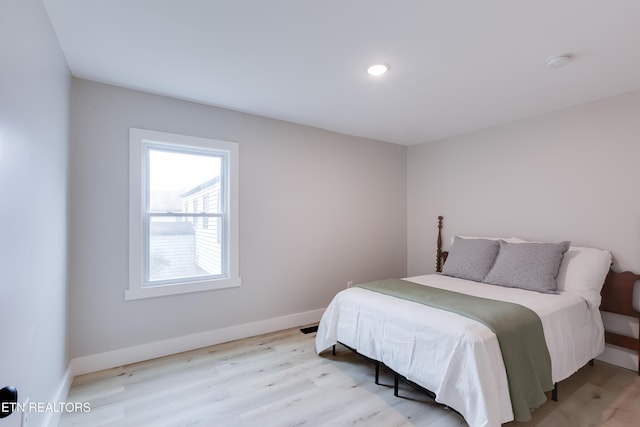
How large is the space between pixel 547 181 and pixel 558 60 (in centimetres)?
148

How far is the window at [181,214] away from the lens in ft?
8.82

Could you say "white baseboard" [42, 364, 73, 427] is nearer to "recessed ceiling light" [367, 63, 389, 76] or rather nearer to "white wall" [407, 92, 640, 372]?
"recessed ceiling light" [367, 63, 389, 76]

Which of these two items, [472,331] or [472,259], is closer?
[472,331]

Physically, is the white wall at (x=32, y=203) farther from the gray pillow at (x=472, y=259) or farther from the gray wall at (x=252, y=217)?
the gray pillow at (x=472, y=259)

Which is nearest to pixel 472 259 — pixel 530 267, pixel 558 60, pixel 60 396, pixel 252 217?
pixel 530 267

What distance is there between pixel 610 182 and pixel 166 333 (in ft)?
14.2

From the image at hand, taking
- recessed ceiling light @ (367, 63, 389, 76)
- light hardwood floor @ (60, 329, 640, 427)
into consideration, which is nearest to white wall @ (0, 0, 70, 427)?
light hardwood floor @ (60, 329, 640, 427)

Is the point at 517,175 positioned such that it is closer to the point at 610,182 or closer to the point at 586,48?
the point at 610,182

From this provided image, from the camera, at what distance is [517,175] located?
3416 mm

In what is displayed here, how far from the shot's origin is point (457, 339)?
1804 millimetres

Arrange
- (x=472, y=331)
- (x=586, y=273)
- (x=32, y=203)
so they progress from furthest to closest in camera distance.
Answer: (x=586, y=273) → (x=472, y=331) → (x=32, y=203)

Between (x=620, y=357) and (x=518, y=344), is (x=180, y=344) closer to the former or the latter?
(x=518, y=344)

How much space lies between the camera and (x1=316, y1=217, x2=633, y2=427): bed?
5.61 feet

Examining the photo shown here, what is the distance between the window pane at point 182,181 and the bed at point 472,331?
171cm
